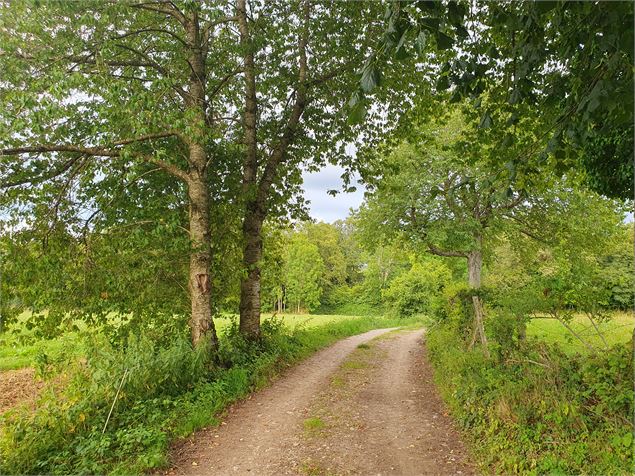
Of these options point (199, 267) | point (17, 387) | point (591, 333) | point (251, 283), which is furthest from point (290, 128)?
point (17, 387)

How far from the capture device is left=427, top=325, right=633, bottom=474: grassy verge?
4.30 metres

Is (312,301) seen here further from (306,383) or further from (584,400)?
(584,400)

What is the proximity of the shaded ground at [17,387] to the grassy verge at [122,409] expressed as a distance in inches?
115

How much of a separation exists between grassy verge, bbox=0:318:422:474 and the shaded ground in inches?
115

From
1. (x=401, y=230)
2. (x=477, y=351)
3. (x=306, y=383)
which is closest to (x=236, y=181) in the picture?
(x=306, y=383)

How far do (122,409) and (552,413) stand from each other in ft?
20.5

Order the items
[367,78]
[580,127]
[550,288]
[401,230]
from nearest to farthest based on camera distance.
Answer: [367,78] → [580,127] → [550,288] → [401,230]

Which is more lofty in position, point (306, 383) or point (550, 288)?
point (550, 288)

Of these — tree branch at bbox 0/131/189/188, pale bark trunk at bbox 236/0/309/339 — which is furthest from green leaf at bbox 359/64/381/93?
pale bark trunk at bbox 236/0/309/339

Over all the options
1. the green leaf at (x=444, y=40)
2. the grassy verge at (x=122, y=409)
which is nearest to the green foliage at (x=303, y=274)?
the grassy verge at (x=122, y=409)

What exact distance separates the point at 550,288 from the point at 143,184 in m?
8.82

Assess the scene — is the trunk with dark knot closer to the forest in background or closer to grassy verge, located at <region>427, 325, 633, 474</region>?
the forest in background

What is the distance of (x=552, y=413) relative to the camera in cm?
498

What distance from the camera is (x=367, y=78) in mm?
2723
